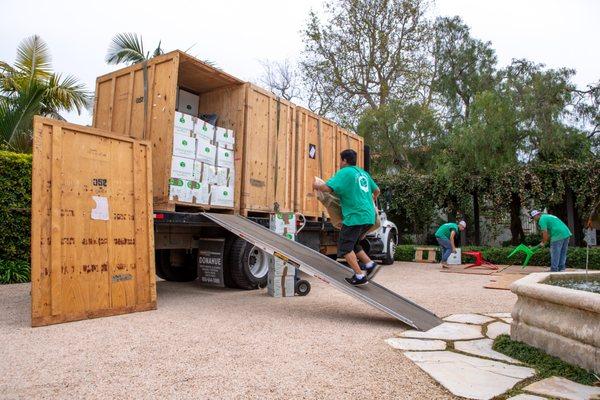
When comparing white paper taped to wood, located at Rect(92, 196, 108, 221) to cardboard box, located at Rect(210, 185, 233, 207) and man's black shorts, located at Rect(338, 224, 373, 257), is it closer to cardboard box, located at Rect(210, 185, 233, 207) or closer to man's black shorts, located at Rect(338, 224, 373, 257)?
cardboard box, located at Rect(210, 185, 233, 207)

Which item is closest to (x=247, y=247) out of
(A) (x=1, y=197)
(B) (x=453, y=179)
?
(A) (x=1, y=197)

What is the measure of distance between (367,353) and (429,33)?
20.2 meters

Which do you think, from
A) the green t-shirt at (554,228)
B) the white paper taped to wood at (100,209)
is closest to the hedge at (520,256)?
the green t-shirt at (554,228)

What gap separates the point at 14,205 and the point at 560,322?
9.17m

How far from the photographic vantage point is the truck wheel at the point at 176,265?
871 cm

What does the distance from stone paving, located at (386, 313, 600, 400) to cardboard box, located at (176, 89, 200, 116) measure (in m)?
5.27

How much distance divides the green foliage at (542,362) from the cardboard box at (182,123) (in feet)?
15.4

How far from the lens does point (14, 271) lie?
8.73 metres

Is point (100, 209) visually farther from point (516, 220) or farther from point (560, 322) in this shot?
point (516, 220)

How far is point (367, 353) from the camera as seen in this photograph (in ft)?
12.5

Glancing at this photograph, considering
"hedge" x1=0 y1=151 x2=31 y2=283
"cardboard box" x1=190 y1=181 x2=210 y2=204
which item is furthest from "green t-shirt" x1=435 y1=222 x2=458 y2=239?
"hedge" x1=0 y1=151 x2=31 y2=283

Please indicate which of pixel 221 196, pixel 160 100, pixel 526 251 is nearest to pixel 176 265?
pixel 221 196

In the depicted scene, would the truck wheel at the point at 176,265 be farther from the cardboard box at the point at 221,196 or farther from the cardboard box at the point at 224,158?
the cardboard box at the point at 224,158

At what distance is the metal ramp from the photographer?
493cm
